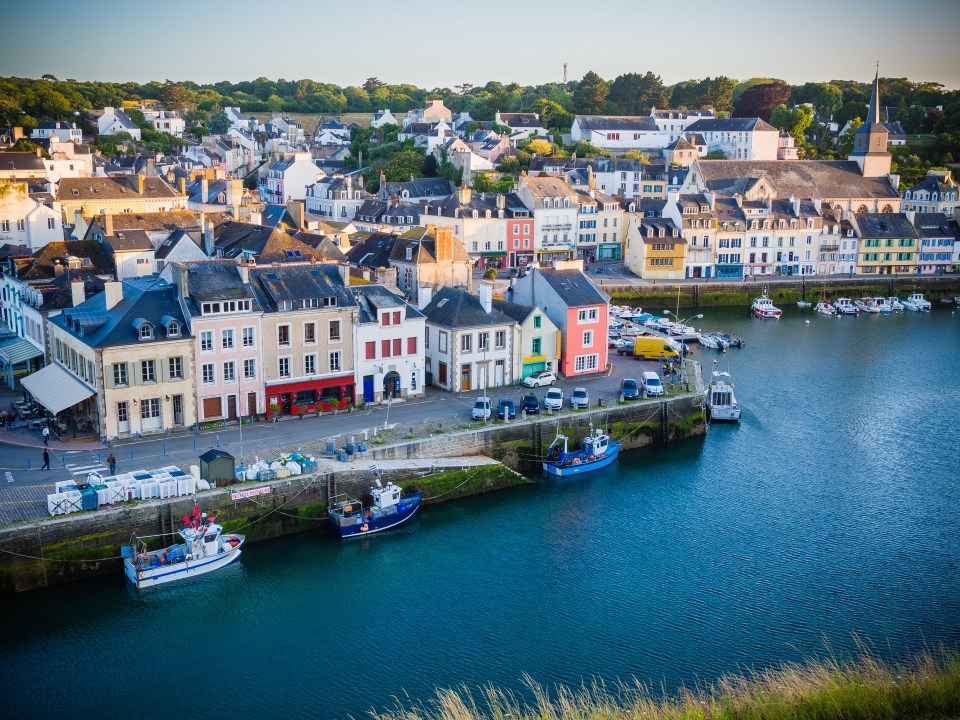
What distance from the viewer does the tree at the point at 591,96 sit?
11625cm

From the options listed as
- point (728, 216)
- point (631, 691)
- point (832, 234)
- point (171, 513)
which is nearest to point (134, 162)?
point (728, 216)

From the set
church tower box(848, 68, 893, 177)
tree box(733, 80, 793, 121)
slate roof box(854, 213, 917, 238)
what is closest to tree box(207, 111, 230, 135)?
tree box(733, 80, 793, 121)

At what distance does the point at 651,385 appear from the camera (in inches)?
1574

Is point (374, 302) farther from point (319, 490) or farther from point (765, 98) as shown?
point (765, 98)

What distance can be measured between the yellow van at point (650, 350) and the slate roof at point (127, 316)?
2176 cm

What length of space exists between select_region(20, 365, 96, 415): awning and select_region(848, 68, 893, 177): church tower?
263 feet

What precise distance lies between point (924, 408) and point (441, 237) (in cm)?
2387

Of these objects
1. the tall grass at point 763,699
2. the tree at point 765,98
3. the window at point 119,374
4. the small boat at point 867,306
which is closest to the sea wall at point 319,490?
the window at point 119,374

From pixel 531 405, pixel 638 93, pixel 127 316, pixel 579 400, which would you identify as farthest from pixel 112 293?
pixel 638 93

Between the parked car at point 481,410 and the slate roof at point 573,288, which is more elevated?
the slate roof at point 573,288

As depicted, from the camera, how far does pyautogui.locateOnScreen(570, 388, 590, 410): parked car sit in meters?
37.8

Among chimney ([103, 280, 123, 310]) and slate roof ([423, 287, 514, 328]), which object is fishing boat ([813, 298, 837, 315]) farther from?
chimney ([103, 280, 123, 310])

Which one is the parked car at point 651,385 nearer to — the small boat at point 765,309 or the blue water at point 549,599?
the blue water at point 549,599

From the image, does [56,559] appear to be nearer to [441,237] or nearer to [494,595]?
[494,595]
